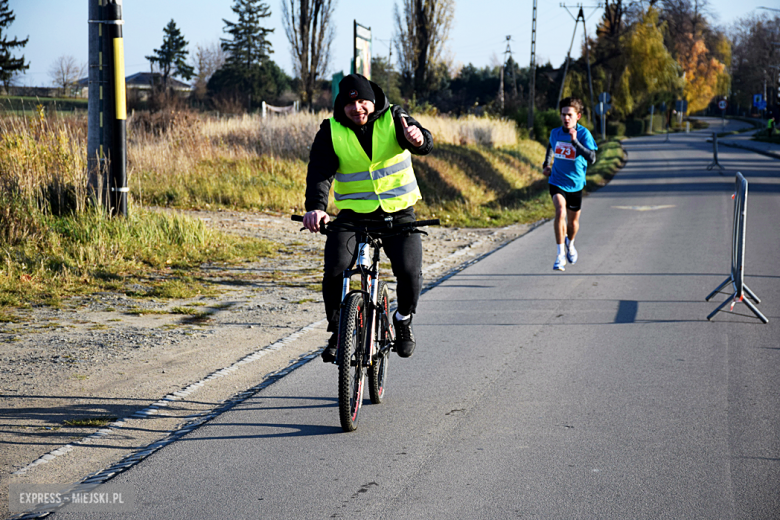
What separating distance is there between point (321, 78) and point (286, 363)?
4650cm

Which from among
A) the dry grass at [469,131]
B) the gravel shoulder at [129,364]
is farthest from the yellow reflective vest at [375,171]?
the dry grass at [469,131]

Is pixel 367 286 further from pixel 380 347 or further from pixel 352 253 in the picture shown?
pixel 380 347

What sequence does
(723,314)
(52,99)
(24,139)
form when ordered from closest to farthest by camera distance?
(723,314) → (24,139) → (52,99)

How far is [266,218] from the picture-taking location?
14.7m

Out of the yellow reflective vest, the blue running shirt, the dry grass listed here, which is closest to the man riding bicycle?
the yellow reflective vest

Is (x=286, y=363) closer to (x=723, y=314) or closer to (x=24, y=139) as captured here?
(x=723, y=314)

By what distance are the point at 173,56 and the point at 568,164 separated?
95.7 meters

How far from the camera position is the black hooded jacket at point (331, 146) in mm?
4781

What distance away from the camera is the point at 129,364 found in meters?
6.03

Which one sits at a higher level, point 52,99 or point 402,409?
point 52,99

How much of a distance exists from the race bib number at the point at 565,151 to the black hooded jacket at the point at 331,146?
530 cm

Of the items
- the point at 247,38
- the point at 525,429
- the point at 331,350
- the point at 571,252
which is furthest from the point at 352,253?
the point at 247,38

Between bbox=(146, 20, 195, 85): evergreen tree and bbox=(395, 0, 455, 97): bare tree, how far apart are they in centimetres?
5845

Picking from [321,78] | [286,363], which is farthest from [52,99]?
[321,78]
